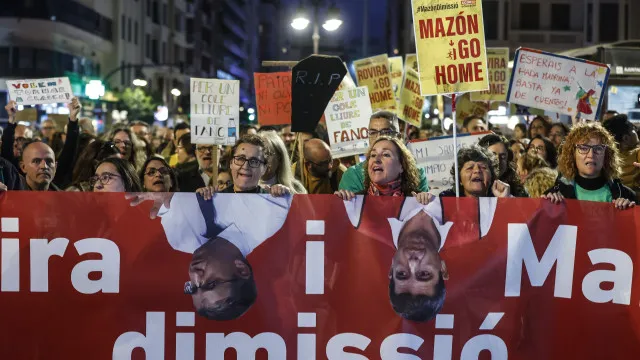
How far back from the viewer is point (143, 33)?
74875 millimetres

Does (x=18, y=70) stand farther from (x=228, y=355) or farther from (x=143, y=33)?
(x=228, y=355)

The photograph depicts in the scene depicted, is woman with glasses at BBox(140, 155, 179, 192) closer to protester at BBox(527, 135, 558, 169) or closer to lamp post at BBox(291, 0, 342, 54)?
protester at BBox(527, 135, 558, 169)

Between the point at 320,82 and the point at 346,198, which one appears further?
the point at 320,82

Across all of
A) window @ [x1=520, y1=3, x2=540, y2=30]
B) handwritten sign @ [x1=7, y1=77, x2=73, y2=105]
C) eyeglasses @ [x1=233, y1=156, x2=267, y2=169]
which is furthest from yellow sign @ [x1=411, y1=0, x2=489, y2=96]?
window @ [x1=520, y1=3, x2=540, y2=30]

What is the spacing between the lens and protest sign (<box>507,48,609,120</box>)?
1060cm

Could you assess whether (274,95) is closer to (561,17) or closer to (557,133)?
(557,133)

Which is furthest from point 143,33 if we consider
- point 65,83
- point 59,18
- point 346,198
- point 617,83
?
point 346,198

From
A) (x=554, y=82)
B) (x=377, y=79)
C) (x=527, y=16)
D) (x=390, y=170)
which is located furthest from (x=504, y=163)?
(x=527, y=16)

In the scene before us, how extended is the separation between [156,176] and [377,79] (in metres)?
6.02

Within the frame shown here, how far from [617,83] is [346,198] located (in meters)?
12.5

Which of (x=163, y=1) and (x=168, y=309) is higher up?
(x=163, y=1)

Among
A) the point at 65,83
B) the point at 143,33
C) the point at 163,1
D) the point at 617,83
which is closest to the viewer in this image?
the point at 65,83

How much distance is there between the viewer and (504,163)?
7.71 m

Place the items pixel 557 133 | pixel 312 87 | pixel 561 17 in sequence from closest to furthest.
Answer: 1. pixel 312 87
2. pixel 557 133
3. pixel 561 17
